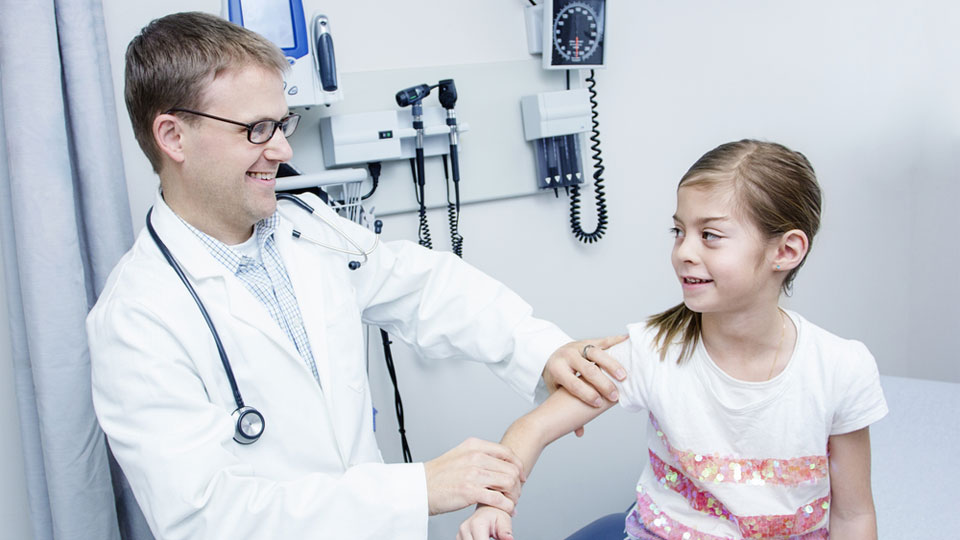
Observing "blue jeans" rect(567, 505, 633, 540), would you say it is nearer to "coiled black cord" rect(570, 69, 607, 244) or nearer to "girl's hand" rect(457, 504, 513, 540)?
"girl's hand" rect(457, 504, 513, 540)

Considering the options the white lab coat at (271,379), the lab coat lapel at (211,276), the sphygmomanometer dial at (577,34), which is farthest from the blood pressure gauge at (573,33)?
the lab coat lapel at (211,276)

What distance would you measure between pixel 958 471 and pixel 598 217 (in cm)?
103

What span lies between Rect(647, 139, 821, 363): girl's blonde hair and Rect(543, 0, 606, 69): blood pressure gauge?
0.82m

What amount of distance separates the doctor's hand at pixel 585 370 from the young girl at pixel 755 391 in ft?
0.26

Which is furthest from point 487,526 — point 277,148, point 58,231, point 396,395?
point 58,231

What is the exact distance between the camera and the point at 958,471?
165cm

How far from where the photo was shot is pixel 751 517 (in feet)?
3.61

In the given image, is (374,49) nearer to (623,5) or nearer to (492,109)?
(492,109)

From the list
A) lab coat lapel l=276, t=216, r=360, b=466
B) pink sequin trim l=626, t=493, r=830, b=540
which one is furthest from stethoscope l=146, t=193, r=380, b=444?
pink sequin trim l=626, t=493, r=830, b=540

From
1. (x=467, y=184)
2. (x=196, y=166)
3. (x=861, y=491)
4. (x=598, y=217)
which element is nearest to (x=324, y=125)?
(x=467, y=184)

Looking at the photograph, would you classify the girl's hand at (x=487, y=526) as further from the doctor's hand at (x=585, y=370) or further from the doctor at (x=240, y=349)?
the doctor's hand at (x=585, y=370)

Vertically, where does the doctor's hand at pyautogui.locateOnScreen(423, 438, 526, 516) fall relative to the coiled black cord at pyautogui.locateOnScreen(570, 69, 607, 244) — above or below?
below

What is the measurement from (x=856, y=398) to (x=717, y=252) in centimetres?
30

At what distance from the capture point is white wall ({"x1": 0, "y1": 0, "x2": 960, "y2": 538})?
6.07 ft
